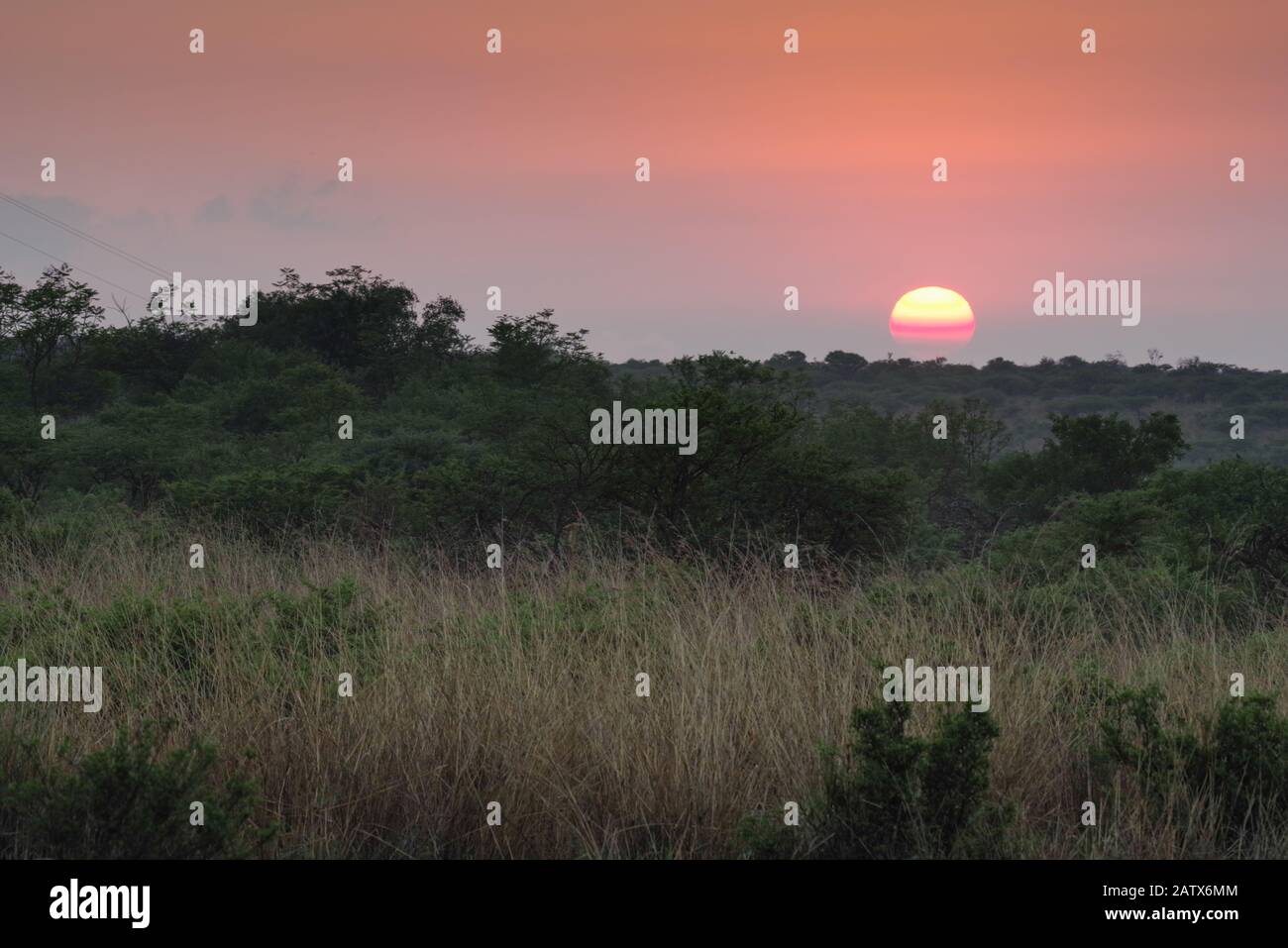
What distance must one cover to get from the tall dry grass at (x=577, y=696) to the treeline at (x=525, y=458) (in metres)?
3.34

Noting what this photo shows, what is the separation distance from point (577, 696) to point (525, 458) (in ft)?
27.6

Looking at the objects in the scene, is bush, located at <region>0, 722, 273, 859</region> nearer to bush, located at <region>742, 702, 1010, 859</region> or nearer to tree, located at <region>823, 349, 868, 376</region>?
bush, located at <region>742, 702, 1010, 859</region>

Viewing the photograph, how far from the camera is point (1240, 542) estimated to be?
11.3 metres

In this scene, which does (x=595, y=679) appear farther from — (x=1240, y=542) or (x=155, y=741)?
(x=1240, y=542)

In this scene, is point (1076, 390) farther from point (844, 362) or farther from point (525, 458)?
point (525, 458)

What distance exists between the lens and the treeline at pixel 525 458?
12.9m

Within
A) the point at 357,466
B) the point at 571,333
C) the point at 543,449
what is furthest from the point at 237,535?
the point at 571,333

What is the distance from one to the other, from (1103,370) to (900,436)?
42.4 metres

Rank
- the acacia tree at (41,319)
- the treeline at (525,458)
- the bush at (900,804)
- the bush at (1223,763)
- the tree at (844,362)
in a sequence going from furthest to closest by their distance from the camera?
the tree at (844,362) < the acacia tree at (41,319) < the treeline at (525,458) < the bush at (1223,763) < the bush at (900,804)

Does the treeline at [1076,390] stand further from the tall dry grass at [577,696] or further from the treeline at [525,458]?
the tall dry grass at [577,696]

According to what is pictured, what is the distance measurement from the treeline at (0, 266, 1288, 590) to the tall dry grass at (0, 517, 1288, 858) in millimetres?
3336

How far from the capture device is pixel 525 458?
14.2 m

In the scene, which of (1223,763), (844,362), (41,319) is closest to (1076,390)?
(844,362)

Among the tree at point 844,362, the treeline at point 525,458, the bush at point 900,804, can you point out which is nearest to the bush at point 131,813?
the bush at point 900,804
